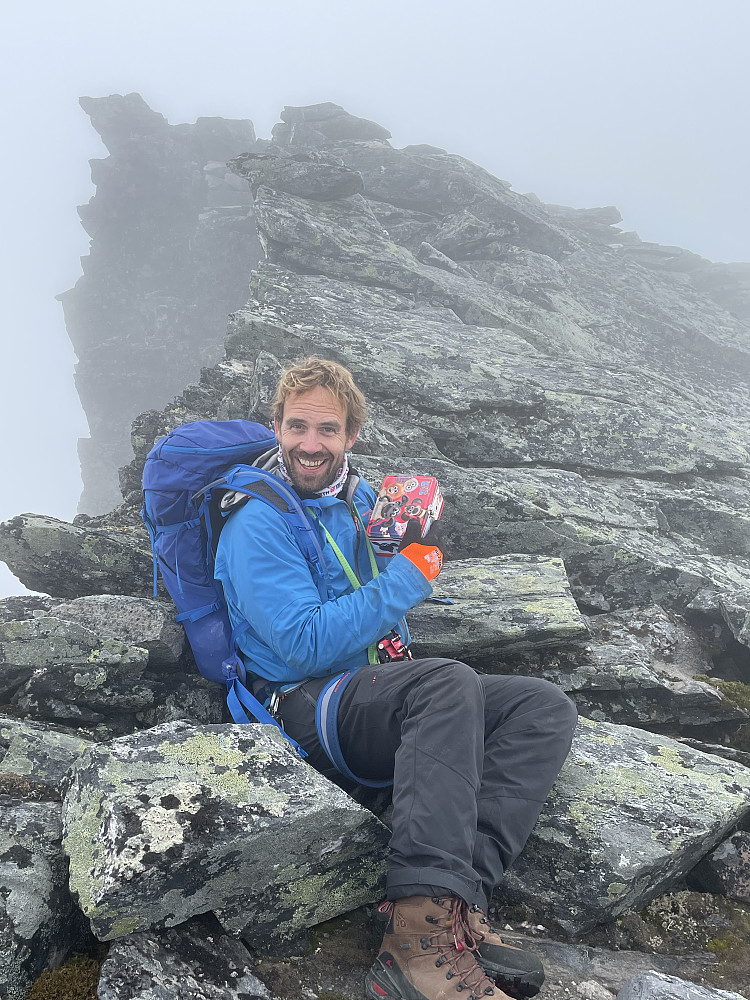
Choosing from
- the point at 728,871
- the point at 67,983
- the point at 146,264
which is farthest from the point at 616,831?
the point at 146,264

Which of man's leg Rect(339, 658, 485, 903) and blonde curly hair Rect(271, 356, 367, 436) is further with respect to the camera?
blonde curly hair Rect(271, 356, 367, 436)

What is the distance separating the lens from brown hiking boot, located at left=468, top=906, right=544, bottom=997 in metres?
4.76

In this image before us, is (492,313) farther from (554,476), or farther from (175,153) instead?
(175,153)

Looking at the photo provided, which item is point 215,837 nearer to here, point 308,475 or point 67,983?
point 67,983

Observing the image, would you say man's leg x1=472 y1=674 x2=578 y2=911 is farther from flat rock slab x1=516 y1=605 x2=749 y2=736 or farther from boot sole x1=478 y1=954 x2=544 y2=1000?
flat rock slab x1=516 y1=605 x2=749 y2=736

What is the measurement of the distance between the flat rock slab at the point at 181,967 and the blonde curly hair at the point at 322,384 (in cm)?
539

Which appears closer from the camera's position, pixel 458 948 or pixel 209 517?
pixel 458 948

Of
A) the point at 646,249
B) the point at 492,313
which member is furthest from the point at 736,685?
the point at 646,249

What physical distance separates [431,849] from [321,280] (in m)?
22.5

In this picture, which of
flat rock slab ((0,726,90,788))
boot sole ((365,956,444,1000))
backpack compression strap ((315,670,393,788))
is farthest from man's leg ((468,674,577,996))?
flat rock slab ((0,726,90,788))

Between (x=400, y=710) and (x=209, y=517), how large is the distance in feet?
10.7

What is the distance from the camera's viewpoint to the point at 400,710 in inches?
234

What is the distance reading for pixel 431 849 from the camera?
480 centimetres

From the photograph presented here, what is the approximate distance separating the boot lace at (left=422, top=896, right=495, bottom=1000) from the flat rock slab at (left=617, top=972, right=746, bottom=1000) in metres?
1.09
